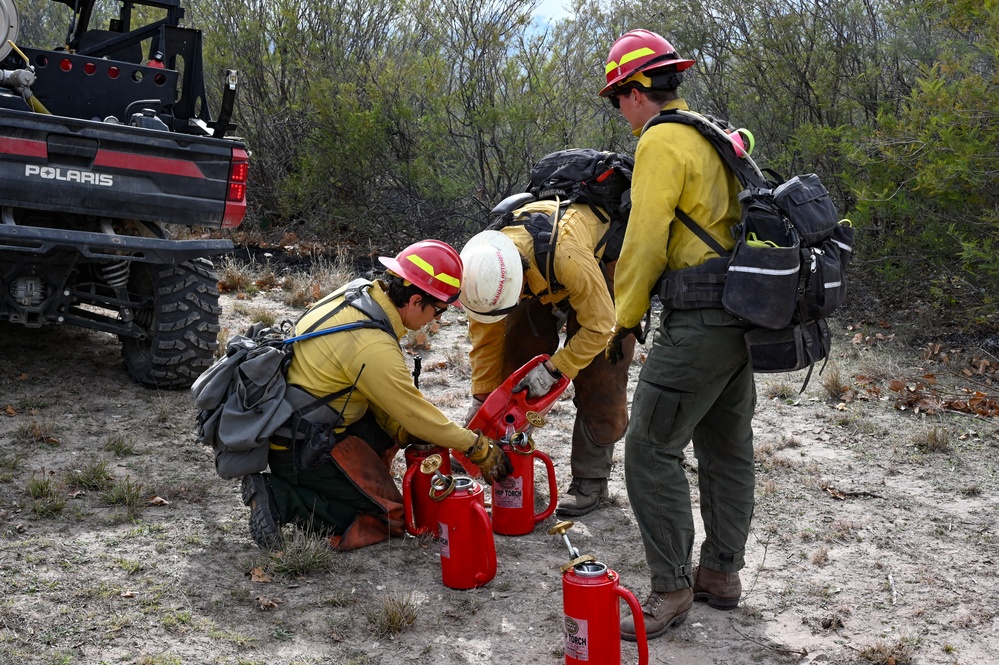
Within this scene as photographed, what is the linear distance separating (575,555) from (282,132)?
10.8 m

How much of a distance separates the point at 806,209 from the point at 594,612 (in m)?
1.66

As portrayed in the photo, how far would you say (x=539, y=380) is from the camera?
4.64 metres

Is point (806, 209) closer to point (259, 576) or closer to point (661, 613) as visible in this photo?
point (661, 613)

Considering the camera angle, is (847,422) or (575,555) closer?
(575,555)

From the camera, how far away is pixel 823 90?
1003cm

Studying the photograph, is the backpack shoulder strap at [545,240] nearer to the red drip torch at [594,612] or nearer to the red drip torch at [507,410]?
the red drip torch at [507,410]

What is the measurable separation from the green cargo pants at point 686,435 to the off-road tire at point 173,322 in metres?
3.54

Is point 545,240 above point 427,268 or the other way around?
above

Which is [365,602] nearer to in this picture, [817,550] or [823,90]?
[817,550]

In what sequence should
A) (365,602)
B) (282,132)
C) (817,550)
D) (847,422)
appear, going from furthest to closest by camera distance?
(282,132)
(847,422)
(817,550)
(365,602)

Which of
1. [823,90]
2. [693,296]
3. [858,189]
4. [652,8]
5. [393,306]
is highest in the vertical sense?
[652,8]

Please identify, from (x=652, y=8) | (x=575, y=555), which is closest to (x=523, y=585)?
(x=575, y=555)

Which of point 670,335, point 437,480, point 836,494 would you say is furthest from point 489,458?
point 836,494

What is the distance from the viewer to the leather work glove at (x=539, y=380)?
4633mm
